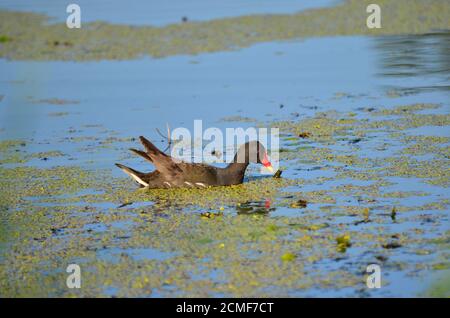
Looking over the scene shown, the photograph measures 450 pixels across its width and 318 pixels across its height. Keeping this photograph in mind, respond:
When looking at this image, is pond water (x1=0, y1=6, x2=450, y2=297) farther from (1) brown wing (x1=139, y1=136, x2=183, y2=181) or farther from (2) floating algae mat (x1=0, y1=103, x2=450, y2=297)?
(1) brown wing (x1=139, y1=136, x2=183, y2=181)

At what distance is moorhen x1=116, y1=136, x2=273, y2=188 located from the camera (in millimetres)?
7680

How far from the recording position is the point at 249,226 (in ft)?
21.3

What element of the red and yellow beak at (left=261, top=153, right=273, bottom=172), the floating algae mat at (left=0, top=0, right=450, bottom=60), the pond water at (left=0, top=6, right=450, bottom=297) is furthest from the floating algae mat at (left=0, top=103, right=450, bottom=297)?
the floating algae mat at (left=0, top=0, right=450, bottom=60)

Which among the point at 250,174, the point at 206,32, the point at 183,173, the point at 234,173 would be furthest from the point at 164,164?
the point at 206,32

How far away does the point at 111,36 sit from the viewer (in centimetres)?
1580

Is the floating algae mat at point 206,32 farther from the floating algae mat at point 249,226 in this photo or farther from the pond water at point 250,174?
the floating algae mat at point 249,226

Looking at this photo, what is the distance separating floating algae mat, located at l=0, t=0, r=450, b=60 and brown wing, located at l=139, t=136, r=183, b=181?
A: 6.62 metres

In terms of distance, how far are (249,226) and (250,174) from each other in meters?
1.80

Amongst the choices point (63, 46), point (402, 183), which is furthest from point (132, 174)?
point (63, 46)

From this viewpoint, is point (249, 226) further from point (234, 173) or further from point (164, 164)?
point (164, 164)

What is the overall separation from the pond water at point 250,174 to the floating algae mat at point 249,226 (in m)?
0.02

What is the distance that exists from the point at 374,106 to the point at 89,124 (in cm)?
331

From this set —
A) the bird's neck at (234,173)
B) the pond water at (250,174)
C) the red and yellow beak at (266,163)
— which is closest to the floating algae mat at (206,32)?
the pond water at (250,174)
